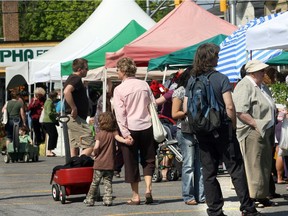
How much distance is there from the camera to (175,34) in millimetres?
21719

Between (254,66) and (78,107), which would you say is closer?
(254,66)

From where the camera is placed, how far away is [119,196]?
1366cm

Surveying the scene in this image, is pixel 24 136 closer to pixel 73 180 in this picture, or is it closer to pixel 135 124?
pixel 73 180

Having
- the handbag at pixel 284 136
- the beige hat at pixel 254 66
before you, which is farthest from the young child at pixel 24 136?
the beige hat at pixel 254 66

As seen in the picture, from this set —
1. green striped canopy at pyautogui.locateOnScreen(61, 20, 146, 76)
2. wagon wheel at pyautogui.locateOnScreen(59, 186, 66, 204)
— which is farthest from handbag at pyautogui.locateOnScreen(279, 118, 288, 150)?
green striped canopy at pyautogui.locateOnScreen(61, 20, 146, 76)

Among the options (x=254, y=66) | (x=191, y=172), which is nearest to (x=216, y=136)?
(x=254, y=66)

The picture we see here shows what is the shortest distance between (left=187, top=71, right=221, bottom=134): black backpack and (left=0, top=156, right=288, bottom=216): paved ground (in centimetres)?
133

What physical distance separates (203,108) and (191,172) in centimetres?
199

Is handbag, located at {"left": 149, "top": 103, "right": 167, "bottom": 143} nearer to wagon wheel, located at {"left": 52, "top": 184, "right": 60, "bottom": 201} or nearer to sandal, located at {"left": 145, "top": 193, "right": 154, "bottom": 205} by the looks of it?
sandal, located at {"left": 145, "top": 193, "right": 154, "bottom": 205}

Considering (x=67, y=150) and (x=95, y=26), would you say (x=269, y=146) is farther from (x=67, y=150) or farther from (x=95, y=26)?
(x=95, y=26)

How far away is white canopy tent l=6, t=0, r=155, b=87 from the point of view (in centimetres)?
2731

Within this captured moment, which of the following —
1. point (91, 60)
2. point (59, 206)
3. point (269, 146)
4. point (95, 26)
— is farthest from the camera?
point (95, 26)

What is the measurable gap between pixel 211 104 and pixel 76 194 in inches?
130

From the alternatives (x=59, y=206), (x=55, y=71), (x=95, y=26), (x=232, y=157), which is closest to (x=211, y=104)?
(x=232, y=157)
